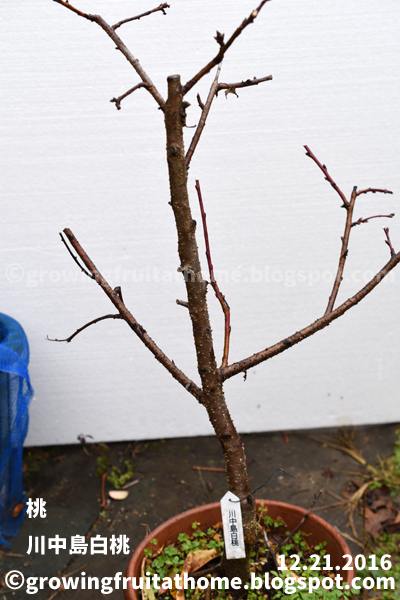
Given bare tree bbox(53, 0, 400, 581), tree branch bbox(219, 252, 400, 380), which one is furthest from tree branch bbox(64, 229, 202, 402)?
tree branch bbox(219, 252, 400, 380)

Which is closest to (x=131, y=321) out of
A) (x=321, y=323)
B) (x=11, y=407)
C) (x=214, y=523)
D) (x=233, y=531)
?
(x=321, y=323)

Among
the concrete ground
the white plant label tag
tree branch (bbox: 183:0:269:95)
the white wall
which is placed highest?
the white wall

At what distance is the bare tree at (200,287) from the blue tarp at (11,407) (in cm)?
78

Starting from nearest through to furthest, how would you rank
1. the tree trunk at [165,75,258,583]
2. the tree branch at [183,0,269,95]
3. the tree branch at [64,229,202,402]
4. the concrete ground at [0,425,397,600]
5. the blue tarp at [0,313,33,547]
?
1. the tree branch at [183,0,269,95]
2. the tree trunk at [165,75,258,583]
3. the tree branch at [64,229,202,402]
4. the blue tarp at [0,313,33,547]
5. the concrete ground at [0,425,397,600]

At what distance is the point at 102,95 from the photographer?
2.11 m

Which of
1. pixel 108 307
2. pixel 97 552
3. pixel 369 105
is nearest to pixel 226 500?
pixel 97 552

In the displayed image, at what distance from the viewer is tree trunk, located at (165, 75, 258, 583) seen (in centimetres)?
108

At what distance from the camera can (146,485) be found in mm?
2510

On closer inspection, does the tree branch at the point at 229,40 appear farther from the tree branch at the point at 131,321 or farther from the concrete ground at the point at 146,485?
the concrete ground at the point at 146,485

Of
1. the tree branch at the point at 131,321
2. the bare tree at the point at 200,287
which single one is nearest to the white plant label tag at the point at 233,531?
the bare tree at the point at 200,287

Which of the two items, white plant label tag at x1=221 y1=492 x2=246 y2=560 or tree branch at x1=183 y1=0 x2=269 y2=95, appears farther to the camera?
white plant label tag at x1=221 y1=492 x2=246 y2=560

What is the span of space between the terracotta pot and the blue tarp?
79 centimetres

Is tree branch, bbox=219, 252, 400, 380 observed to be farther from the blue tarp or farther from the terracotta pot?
the blue tarp

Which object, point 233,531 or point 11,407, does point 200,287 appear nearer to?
point 233,531
